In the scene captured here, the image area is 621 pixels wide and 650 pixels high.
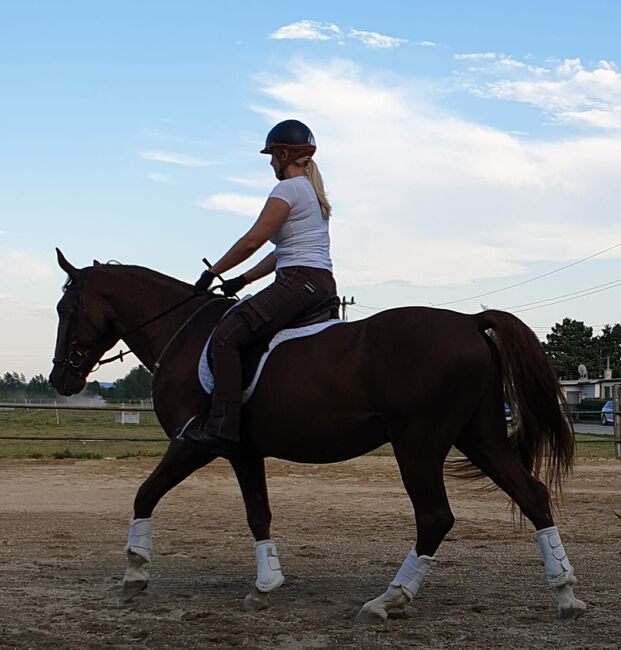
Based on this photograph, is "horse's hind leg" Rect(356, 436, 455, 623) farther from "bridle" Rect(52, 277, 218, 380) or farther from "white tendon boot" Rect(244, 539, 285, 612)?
"bridle" Rect(52, 277, 218, 380)

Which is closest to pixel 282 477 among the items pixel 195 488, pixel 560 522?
pixel 195 488

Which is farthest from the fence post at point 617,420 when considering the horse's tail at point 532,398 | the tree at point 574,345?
the tree at point 574,345

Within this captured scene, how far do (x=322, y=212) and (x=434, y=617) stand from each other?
2401 millimetres

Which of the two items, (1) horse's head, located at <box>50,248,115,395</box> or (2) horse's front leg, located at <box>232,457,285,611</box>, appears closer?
(2) horse's front leg, located at <box>232,457,285,611</box>

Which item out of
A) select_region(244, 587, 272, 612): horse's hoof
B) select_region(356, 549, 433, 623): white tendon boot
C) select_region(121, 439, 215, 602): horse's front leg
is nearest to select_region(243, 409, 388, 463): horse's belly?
select_region(121, 439, 215, 602): horse's front leg

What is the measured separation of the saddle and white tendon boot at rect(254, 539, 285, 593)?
1.03 metres

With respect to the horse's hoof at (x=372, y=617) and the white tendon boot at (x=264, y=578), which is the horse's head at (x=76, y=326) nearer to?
the white tendon boot at (x=264, y=578)

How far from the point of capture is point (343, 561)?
20.7 feet

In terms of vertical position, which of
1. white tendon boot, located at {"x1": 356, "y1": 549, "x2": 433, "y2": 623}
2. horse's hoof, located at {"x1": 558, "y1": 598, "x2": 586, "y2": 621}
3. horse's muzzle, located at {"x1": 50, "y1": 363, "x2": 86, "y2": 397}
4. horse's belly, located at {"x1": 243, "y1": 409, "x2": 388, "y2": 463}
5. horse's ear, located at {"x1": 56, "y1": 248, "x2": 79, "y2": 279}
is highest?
horse's ear, located at {"x1": 56, "y1": 248, "x2": 79, "y2": 279}

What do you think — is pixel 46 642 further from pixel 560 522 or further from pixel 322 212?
pixel 560 522

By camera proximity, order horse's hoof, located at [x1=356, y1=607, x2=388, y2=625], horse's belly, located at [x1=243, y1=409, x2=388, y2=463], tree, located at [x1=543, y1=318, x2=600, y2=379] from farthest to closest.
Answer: tree, located at [x1=543, y1=318, x2=600, y2=379]
horse's belly, located at [x1=243, y1=409, x2=388, y2=463]
horse's hoof, located at [x1=356, y1=607, x2=388, y2=625]

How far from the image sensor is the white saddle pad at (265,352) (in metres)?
4.89

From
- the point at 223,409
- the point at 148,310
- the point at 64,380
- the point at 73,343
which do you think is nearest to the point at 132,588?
the point at 223,409

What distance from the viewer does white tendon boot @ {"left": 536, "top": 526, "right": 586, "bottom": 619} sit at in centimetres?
451
